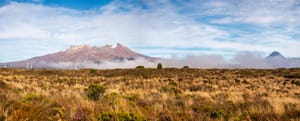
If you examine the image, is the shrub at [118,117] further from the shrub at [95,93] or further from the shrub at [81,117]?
the shrub at [95,93]

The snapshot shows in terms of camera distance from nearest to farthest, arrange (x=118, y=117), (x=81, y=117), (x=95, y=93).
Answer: (x=118, y=117)
(x=81, y=117)
(x=95, y=93)

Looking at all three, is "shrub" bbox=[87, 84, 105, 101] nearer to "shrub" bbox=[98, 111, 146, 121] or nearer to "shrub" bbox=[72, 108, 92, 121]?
"shrub" bbox=[72, 108, 92, 121]

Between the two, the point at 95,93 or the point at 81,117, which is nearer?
the point at 81,117

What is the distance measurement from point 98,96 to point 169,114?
625 centimetres

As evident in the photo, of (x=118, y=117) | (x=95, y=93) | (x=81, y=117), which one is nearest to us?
(x=118, y=117)

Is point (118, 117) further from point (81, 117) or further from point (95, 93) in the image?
point (95, 93)

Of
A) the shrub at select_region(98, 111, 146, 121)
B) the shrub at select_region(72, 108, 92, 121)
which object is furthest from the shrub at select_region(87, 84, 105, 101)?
the shrub at select_region(98, 111, 146, 121)

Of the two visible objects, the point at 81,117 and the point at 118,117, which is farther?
the point at 81,117

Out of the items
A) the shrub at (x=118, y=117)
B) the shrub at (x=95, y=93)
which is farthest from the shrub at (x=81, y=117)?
the shrub at (x=95, y=93)

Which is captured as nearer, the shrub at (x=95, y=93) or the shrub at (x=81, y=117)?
the shrub at (x=81, y=117)

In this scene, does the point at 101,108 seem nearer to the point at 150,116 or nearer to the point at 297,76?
the point at 150,116

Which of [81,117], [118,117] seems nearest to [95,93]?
[81,117]

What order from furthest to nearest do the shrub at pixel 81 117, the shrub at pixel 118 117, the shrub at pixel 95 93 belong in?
the shrub at pixel 95 93 < the shrub at pixel 81 117 < the shrub at pixel 118 117

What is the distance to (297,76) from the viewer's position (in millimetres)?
41969
